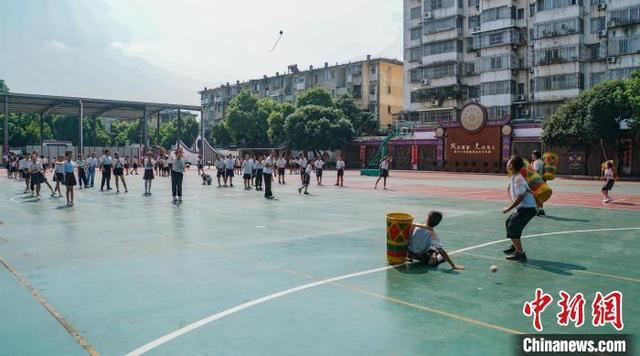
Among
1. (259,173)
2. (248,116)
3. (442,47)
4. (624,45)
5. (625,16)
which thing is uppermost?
(442,47)

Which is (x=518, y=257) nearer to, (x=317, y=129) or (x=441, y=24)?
(x=317, y=129)

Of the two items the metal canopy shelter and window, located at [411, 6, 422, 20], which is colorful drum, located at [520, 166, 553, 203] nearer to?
the metal canopy shelter

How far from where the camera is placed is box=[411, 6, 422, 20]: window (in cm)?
7025

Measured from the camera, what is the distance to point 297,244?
35.8 feet

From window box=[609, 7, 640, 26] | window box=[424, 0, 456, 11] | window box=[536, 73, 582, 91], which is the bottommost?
window box=[536, 73, 582, 91]

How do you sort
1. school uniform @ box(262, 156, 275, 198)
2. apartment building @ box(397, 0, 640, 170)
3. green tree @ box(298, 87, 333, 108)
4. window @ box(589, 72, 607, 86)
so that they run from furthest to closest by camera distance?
green tree @ box(298, 87, 333, 108)
window @ box(589, 72, 607, 86)
apartment building @ box(397, 0, 640, 170)
school uniform @ box(262, 156, 275, 198)

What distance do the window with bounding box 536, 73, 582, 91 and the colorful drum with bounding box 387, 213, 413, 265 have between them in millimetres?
51849

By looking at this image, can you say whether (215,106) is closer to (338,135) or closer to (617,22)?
(338,135)

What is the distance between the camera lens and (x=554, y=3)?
5559 centimetres

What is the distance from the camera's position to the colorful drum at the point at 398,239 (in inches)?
350

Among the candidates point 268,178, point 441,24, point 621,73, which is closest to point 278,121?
point 441,24

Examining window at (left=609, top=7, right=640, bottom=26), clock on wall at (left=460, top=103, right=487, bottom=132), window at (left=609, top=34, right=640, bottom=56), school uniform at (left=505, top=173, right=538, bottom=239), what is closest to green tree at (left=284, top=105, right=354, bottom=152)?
clock on wall at (left=460, top=103, right=487, bottom=132)

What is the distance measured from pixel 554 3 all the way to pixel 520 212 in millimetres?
54119

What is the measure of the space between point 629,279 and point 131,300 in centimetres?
708
